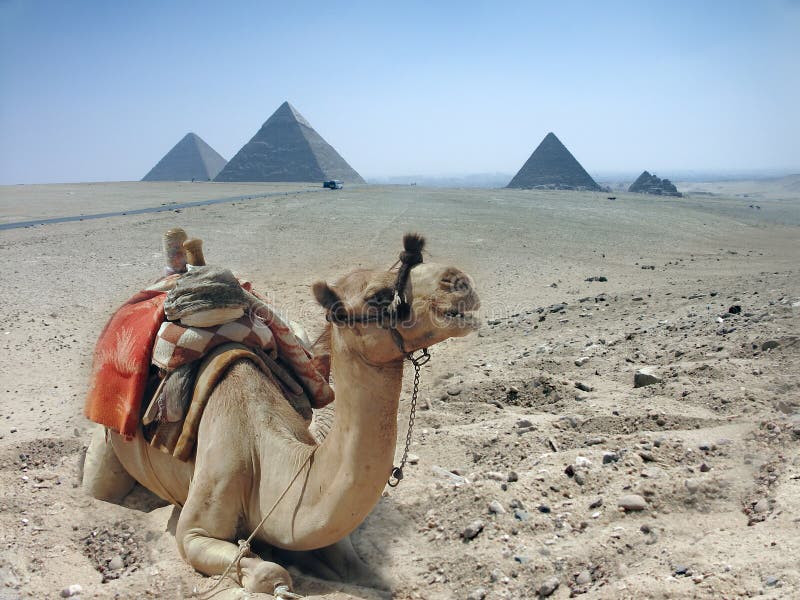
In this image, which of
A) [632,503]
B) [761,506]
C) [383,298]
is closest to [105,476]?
[383,298]

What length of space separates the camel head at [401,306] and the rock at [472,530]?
1.37 m

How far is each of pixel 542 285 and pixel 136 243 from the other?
9.01m

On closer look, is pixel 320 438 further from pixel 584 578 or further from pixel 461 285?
pixel 461 285

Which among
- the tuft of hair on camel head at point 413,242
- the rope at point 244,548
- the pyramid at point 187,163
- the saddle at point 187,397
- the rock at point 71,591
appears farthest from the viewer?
the pyramid at point 187,163

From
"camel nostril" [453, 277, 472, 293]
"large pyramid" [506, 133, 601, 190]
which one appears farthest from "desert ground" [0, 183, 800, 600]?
"large pyramid" [506, 133, 601, 190]

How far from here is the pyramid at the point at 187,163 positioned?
354 feet

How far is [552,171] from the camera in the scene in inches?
3300

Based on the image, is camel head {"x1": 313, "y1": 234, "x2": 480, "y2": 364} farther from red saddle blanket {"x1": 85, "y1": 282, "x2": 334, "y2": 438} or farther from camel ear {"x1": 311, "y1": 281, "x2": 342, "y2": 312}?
red saddle blanket {"x1": 85, "y1": 282, "x2": 334, "y2": 438}

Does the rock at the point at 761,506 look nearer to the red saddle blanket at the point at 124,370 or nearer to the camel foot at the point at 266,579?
the camel foot at the point at 266,579

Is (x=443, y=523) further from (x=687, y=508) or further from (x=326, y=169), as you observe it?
(x=326, y=169)

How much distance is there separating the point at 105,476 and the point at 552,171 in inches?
3313

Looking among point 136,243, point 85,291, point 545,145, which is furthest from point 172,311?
point 545,145

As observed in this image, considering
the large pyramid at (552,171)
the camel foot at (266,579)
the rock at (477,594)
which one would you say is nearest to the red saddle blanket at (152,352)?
the camel foot at (266,579)

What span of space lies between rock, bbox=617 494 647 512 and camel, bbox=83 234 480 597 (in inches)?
53.0
